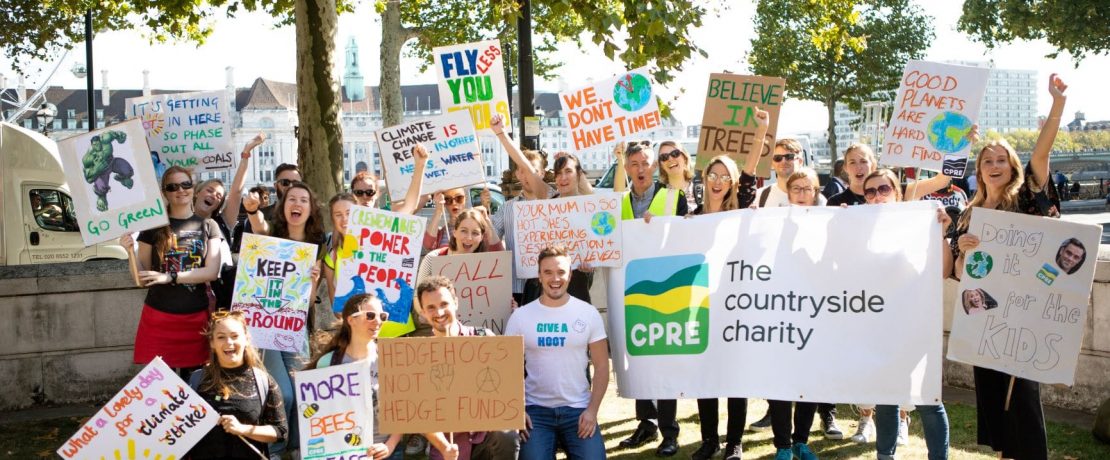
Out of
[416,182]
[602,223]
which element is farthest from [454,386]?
[416,182]

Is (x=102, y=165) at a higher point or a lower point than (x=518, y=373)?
higher

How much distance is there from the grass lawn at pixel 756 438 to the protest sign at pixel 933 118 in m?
1.71

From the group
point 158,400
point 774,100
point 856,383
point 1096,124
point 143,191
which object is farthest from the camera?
point 1096,124

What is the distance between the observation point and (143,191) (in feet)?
21.5

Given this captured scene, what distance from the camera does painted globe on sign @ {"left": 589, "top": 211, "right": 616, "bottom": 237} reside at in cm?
664

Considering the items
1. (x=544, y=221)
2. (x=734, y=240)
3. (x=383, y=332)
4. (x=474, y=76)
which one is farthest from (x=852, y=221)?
(x=474, y=76)

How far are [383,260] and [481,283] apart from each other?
614mm

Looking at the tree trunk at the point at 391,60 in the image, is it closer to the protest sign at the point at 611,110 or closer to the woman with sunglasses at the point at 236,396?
the protest sign at the point at 611,110

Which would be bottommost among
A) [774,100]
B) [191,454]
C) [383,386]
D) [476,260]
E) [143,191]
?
[191,454]

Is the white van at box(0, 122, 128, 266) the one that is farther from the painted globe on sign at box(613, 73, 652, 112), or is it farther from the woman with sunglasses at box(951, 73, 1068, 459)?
the woman with sunglasses at box(951, 73, 1068, 459)

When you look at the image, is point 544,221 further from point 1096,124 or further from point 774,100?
point 1096,124

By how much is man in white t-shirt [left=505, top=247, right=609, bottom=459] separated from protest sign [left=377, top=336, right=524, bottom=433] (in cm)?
47

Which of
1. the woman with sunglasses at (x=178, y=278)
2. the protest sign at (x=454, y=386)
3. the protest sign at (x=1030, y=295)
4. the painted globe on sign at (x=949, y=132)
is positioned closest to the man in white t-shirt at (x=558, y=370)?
the protest sign at (x=454, y=386)

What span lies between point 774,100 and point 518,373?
337 cm
